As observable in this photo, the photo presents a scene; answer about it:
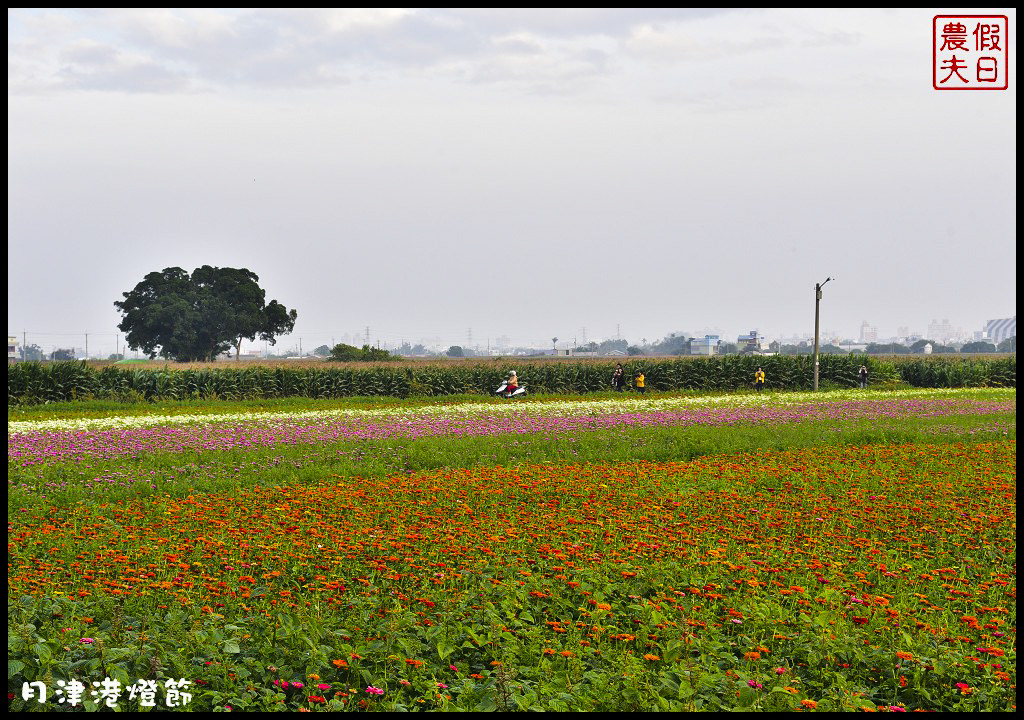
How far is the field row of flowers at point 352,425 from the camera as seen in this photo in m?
14.4

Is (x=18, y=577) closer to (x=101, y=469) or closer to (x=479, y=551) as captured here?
(x=479, y=551)

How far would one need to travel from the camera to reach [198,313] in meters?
62.1

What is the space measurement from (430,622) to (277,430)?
38.5 ft

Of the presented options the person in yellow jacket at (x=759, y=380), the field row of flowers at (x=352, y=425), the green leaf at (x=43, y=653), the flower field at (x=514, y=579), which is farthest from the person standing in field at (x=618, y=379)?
the green leaf at (x=43, y=653)

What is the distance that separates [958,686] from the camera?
4.61 m

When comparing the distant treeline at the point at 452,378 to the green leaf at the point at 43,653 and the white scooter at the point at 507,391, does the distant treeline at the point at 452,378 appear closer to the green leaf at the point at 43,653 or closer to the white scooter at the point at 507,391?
the white scooter at the point at 507,391

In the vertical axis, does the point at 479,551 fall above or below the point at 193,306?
below

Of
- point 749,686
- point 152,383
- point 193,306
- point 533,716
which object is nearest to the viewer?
point 533,716

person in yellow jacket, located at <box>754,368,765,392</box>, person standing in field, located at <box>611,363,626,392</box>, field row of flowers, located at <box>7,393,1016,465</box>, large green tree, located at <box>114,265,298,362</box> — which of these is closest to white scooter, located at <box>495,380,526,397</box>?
person standing in field, located at <box>611,363,626,392</box>

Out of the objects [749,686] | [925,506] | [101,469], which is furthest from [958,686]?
[101,469]

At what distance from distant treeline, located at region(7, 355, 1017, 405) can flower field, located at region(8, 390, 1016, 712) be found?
1508 centimetres

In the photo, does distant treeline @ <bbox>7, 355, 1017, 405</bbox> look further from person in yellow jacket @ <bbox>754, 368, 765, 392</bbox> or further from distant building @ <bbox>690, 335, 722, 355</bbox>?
distant building @ <bbox>690, 335, 722, 355</bbox>

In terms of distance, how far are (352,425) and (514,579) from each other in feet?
38.9

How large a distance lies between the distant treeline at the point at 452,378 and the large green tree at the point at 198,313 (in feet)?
91.7
